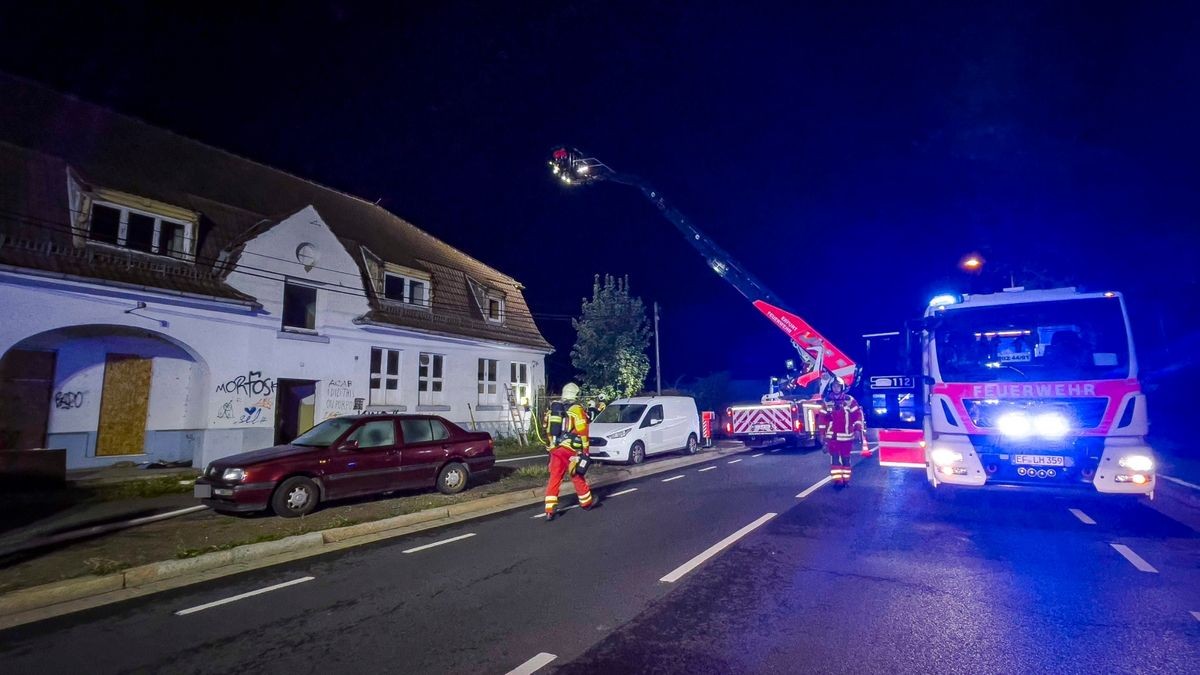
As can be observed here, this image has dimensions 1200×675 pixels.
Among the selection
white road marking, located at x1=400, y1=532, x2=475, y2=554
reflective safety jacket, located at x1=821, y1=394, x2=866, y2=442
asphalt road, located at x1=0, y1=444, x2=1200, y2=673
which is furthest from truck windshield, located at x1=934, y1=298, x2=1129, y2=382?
white road marking, located at x1=400, y1=532, x2=475, y2=554

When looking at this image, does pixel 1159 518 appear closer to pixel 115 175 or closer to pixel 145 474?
pixel 145 474

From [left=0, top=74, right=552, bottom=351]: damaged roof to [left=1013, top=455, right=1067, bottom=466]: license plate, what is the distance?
16.0m

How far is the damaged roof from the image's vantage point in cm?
1201

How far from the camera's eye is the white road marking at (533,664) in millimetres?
3668

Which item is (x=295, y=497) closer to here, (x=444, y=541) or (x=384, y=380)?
(x=444, y=541)

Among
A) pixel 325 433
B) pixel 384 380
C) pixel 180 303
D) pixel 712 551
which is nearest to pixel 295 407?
pixel 384 380

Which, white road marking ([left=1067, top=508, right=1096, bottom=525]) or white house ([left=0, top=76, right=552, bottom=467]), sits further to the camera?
white house ([left=0, top=76, right=552, bottom=467])

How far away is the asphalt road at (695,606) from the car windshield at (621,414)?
7.75 meters

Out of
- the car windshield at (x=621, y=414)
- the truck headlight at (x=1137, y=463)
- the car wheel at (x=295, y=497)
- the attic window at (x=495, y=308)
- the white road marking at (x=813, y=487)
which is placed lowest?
the white road marking at (x=813, y=487)

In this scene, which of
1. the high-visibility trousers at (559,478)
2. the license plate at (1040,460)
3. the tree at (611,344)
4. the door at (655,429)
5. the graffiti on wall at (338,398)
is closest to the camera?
the license plate at (1040,460)

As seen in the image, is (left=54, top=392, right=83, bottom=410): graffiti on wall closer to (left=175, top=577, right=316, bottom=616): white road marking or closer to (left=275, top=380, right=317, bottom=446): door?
(left=275, top=380, right=317, bottom=446): door

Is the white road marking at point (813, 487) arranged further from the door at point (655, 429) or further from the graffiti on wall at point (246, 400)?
the graffiti on wall at point (246, 400)

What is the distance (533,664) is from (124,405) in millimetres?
14504

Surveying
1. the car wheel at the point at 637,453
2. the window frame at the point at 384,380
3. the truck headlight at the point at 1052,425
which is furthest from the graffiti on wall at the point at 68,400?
the truck headlight at the point at 1052,425
